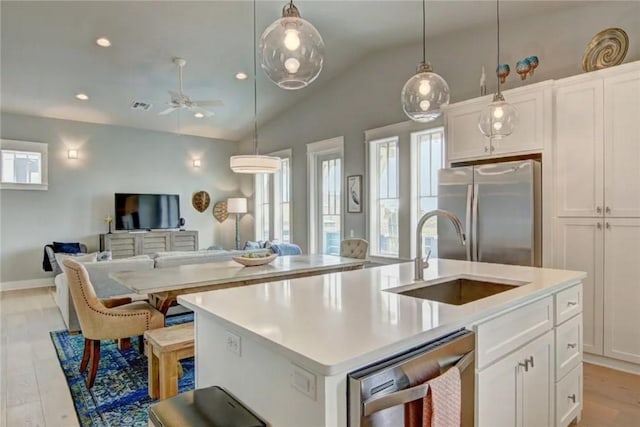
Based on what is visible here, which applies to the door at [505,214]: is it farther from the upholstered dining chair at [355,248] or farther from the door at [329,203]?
the door at [329,203]

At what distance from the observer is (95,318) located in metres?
2.84

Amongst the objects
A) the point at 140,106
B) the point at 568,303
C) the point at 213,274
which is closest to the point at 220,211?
the point at 140,106

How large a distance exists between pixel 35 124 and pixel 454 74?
714 cm

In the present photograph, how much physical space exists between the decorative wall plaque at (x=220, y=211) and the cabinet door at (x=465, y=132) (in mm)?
6043

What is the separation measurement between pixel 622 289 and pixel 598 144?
122 cm

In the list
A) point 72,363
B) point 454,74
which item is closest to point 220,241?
point 72,363

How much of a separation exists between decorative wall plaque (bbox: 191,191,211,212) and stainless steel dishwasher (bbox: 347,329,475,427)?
7.92 m

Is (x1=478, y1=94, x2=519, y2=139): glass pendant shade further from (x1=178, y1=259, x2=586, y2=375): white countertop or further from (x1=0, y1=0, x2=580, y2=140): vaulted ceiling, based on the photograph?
(x1=0, y1=0, x2=580, y2=140): vaulted ceiling

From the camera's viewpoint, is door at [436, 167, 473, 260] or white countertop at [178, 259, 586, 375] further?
door at [436, 167, 473, 260]

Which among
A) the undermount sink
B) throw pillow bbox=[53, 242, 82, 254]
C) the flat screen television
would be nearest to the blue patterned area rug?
the undermount sink

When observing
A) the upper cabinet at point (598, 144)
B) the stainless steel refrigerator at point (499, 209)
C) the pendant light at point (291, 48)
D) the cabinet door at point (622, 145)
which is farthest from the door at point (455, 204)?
the pendant light at point (291, 48)

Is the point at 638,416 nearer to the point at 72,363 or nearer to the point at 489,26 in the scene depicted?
the point at 489,26

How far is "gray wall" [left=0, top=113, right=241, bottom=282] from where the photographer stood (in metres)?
6.62

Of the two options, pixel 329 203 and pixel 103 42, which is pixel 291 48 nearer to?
pixel 103 42
